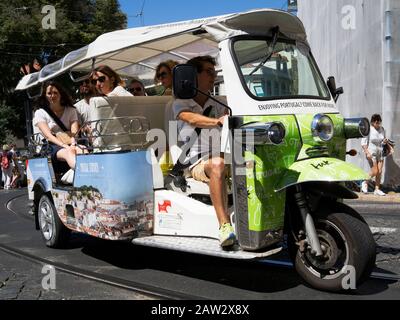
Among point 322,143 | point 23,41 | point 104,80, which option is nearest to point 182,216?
point 322,143

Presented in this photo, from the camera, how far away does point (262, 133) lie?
4.09m

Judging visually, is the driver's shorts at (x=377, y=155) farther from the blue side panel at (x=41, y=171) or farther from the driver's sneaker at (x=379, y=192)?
the blue side panel at (x=41, y=171)

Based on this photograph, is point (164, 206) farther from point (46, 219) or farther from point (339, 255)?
point (46, 219)

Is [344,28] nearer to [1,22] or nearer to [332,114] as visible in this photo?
[332,114]

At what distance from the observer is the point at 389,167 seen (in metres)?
11.4

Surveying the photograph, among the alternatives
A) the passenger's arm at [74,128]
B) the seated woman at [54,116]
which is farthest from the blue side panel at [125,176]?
the passenger's arm at [74,128]

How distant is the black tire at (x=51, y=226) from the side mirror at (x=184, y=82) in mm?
2901

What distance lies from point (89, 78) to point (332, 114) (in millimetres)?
3299

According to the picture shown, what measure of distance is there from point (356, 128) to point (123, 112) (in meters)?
2.67

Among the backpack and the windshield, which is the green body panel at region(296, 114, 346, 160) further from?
the backpack

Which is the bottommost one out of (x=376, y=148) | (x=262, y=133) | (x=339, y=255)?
(x=339, y=255)

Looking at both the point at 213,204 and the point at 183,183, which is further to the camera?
the point at 183,183

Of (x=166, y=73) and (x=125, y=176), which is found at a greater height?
(x=166, y=73)

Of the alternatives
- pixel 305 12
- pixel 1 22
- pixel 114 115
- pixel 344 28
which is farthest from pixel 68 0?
pixel 114 115
